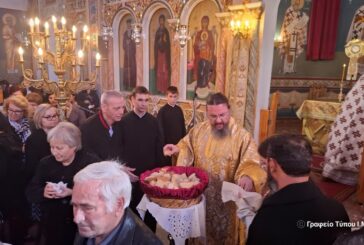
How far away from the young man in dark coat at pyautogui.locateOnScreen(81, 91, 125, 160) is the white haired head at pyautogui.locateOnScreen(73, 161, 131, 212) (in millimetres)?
1570

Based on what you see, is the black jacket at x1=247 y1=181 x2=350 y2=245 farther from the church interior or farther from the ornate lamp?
the ornate lamp

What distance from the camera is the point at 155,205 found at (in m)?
2.22

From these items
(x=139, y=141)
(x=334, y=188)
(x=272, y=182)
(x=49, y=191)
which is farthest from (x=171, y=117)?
(x=272, y=182)

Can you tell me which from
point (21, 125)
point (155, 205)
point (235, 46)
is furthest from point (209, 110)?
point (235, 46)

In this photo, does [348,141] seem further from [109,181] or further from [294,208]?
[109,181]

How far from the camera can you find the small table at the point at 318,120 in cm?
609

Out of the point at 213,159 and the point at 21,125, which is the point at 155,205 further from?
the point at 21,125

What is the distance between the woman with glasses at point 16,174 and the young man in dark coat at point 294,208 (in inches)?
91.9

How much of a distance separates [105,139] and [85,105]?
5.19 m

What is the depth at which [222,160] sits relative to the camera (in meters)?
2.85

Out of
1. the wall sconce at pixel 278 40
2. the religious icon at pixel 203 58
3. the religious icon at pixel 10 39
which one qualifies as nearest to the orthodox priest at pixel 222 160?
the religious icon at pixel 203 58

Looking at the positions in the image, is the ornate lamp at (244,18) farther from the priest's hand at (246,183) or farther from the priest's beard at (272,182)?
the priest's beard at (272,182)

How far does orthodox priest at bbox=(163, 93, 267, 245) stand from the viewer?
8.89 ft

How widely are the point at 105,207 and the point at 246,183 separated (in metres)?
1.47
